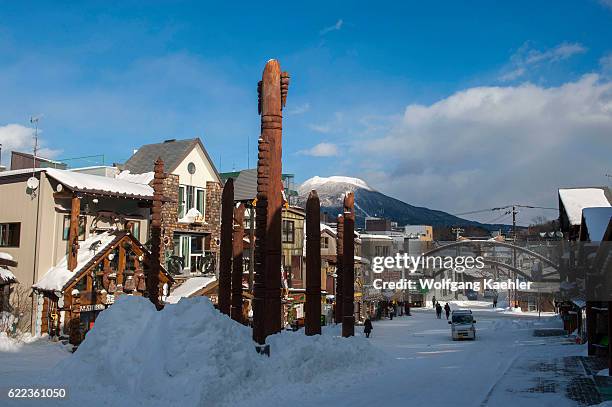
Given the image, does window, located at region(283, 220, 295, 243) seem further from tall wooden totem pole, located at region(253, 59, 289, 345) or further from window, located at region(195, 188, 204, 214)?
tall wooden totem pole, located at region(253, 59, 289, 345)

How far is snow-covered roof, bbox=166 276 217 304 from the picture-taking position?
33.5 metres

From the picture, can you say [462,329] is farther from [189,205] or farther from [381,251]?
[381,251]

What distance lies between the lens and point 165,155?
3772cm

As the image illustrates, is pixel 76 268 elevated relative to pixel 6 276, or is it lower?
elevated

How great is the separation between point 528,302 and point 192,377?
63097 mm

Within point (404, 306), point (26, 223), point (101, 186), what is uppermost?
point (101, 186)

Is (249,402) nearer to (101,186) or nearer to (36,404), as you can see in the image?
(36,404)

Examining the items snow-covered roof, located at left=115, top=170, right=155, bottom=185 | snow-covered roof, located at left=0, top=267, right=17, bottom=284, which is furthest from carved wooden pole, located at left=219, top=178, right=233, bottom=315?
snow-covered roof, located at left=115, top=170, right=155, bottom=185

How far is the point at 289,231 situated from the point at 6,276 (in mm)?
23171

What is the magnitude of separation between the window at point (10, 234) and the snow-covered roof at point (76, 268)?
280cm

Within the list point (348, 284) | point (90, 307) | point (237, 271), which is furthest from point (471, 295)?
point (237, 271)

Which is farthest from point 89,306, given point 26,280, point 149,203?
point 149,203

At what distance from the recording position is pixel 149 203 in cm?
3347

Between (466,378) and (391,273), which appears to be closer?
(466,378)
